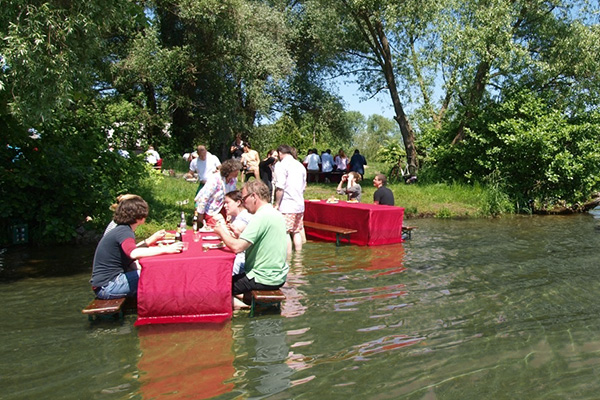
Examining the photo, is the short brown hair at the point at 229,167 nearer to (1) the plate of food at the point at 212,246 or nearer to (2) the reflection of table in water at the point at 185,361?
(1) the plate of food at the point at 212,246

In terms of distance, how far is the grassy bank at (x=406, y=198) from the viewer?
44.8 ft

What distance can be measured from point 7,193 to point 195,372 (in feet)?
24.0

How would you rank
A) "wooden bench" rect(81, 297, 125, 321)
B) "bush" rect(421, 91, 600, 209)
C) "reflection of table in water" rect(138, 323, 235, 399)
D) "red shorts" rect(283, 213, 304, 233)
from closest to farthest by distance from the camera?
"reflection of table in water" rect(138, 323, 235, 399), "wooden bench" rect(81, 297, 125, 321), "red shorts" rect(283, 213, 304, 233), "bush" rect(421, 91, 600, 209)

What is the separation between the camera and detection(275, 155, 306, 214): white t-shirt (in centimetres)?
947

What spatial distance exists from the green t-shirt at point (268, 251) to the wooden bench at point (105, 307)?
4.38 ft

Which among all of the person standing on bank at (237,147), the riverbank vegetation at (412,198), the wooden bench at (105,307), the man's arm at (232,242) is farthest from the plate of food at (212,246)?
the person standing on bank at (237,147)

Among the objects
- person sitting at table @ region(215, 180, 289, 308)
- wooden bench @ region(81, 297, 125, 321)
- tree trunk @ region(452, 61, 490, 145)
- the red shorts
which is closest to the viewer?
wooden bench @ region(81, 297, 125, 321)

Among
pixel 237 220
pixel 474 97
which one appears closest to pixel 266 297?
pixel 237 220

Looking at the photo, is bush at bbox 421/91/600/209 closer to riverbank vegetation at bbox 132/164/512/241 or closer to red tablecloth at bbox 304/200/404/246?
riverbank vegetation at bbox 132/164/512/241

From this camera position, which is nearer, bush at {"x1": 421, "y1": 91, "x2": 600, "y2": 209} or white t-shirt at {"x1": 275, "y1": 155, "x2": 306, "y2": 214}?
white t-shirt at {"x1": 275, "y1": 155, "x2": 306, "y2": 214}

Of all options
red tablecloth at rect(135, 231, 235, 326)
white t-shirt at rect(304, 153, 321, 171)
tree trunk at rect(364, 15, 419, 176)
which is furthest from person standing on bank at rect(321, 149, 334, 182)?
red tablecloth at rect(135, 231, 235, 326)

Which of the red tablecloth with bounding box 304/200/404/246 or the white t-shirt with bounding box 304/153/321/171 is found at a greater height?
the white t-shirt with bounding box 304/153/321/171

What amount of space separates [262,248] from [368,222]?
501 cm

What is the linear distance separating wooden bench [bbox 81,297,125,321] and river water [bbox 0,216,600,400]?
266 mm
